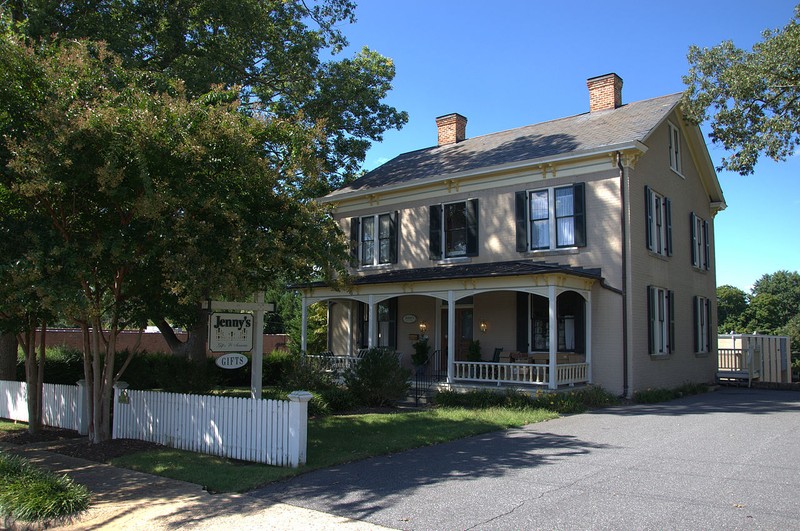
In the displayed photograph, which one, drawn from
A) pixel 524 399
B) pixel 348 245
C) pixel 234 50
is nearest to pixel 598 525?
pixel 348 245

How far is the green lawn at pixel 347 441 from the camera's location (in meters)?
8.00

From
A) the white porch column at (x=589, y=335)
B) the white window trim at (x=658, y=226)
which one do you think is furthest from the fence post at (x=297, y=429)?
the white window trim at (x=658, y=226)

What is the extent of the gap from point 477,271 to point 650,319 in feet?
16.3

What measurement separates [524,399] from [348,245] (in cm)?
627

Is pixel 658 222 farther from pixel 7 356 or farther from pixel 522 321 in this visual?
pixel 7 356

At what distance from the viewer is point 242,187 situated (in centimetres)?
971

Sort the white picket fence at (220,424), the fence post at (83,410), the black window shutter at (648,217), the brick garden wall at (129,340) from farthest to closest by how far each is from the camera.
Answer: the brick garden wall at (129,340) < the black window shutter at (648,217) < the fence post at (83,410) < the white picket fence at (220,424)

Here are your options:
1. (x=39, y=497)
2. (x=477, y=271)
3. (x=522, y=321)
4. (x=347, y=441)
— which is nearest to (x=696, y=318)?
(x=522, y=321)

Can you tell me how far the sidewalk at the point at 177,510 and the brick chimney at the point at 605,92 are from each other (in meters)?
17.4

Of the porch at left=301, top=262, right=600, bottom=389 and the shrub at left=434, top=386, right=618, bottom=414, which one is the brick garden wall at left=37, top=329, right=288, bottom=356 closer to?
the porch at left=301, top=262, right=600, bottom=389

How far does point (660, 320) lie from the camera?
17875 mm

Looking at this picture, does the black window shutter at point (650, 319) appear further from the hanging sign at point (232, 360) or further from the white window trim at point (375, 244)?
the hanging sign at point (232, 360)

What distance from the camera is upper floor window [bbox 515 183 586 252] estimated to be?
16.8 metres

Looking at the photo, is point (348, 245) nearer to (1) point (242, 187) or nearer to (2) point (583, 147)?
(1) point (242, 187)
